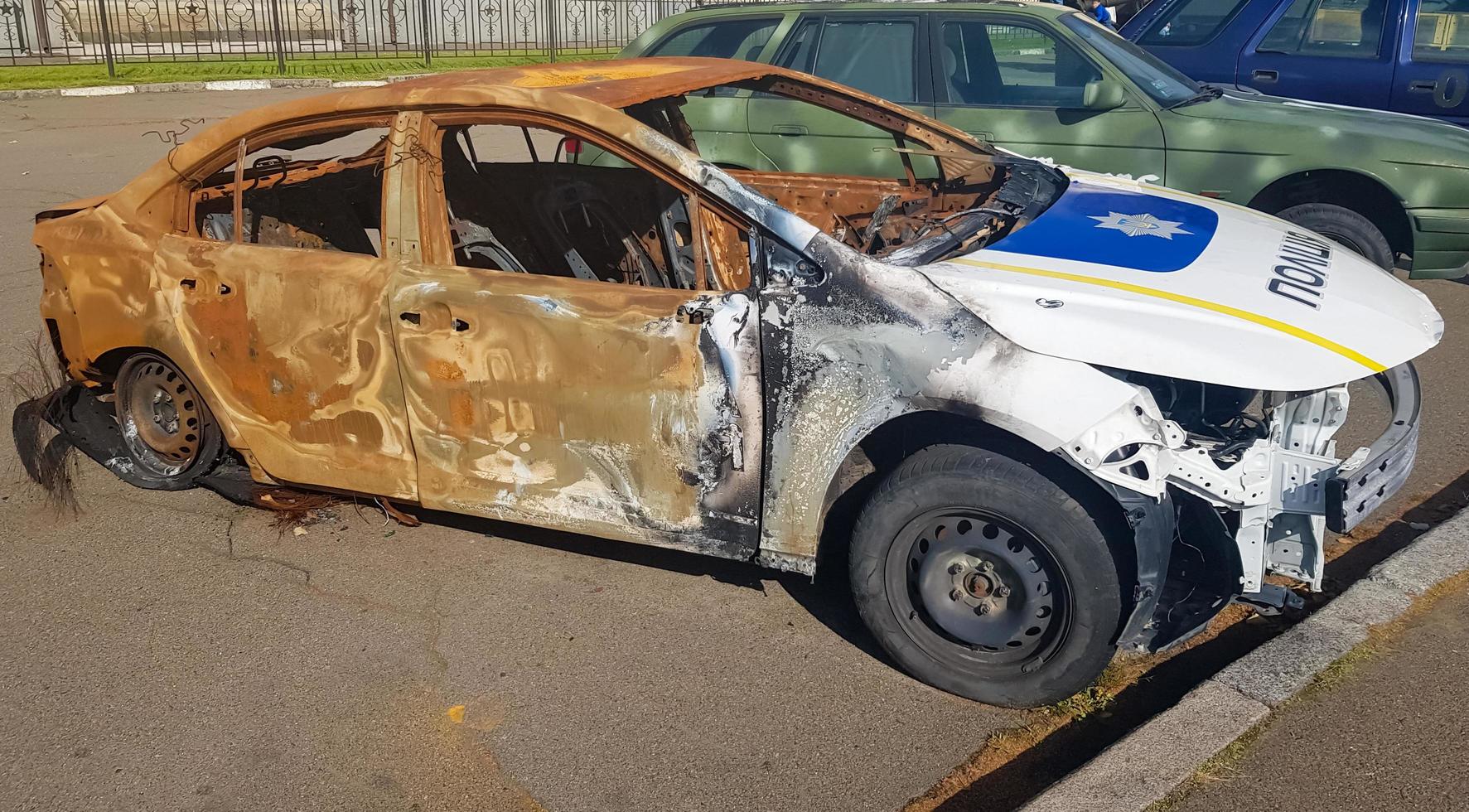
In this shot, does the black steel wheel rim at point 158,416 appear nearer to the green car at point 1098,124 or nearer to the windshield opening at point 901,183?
the windshield opening at point 901,183

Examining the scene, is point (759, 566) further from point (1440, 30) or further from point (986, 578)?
point (1440, 30)

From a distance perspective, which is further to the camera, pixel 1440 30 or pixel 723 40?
pixel 1440 30

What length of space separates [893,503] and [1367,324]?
139cm

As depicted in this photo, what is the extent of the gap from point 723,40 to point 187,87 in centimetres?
1333

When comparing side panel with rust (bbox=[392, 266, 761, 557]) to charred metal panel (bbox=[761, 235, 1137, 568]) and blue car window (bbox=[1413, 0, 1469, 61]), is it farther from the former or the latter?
blue car window (bbox=[1413, 0, 1469, 61])

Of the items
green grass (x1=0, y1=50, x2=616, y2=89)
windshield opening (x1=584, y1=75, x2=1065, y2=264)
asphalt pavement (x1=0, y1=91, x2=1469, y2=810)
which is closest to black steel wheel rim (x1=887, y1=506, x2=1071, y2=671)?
asphalt pavement (x1=0, y1=91, x2=1469, y2=810)

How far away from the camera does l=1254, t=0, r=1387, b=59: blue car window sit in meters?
7.82

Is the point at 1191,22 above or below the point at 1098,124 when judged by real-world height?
above

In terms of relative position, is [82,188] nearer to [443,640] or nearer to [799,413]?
[443,640]

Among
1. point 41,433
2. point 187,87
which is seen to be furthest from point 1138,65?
point 187,87

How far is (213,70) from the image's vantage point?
19.4 m

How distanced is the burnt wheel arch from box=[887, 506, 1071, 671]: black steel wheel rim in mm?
4163

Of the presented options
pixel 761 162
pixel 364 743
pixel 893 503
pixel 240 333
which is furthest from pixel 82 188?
pixel 893 503

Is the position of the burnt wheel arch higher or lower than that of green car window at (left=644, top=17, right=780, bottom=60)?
lower
